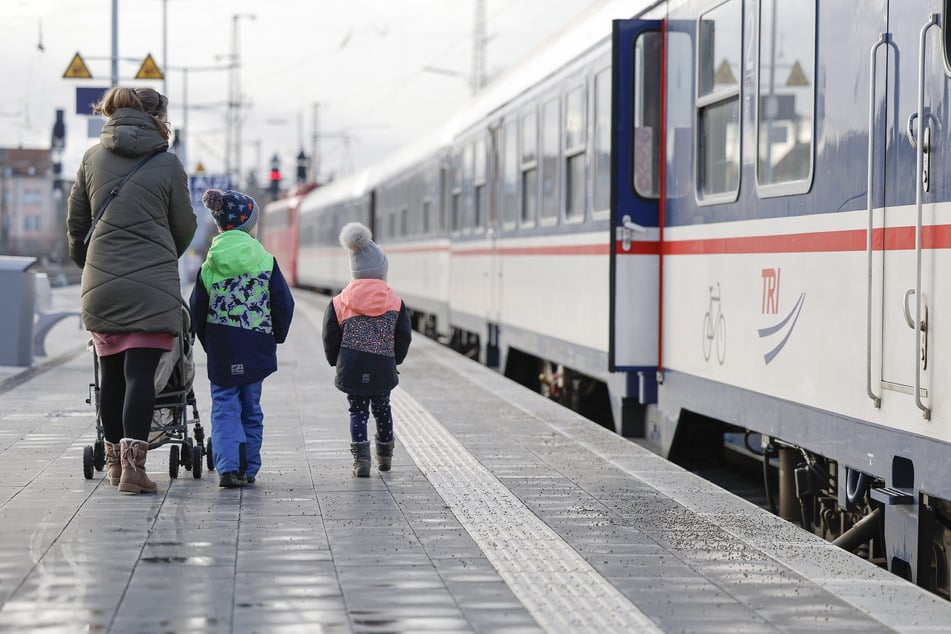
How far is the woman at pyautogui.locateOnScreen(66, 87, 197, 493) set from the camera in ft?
23.7

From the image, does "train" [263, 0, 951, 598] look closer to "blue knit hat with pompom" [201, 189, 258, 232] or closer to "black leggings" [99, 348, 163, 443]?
"blue knit hat with pompom" [201, 189, 258, 232]

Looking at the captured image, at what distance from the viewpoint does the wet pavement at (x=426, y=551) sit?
195 inches

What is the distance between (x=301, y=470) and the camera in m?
8.40

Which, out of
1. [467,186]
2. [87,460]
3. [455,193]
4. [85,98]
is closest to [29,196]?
[85,98]

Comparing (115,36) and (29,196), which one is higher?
(29,196)

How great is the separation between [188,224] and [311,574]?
8.08 feet

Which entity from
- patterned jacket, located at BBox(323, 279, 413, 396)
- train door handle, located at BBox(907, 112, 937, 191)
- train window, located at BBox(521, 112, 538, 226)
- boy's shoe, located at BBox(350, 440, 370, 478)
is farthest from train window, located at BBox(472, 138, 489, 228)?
train door handle, located at BBox(907, 112, 937, 191)

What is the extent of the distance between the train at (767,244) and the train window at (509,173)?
2.25 ft

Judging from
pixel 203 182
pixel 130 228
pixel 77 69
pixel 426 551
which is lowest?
pixel 426 551

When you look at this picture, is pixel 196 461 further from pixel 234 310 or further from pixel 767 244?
pixel 767 244

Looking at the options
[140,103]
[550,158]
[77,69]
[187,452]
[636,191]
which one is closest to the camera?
[140,103]

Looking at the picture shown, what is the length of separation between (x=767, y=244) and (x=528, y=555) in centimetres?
213

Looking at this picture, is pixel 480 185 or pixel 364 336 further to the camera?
pixel 480 185

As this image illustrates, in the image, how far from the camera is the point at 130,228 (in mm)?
7227
